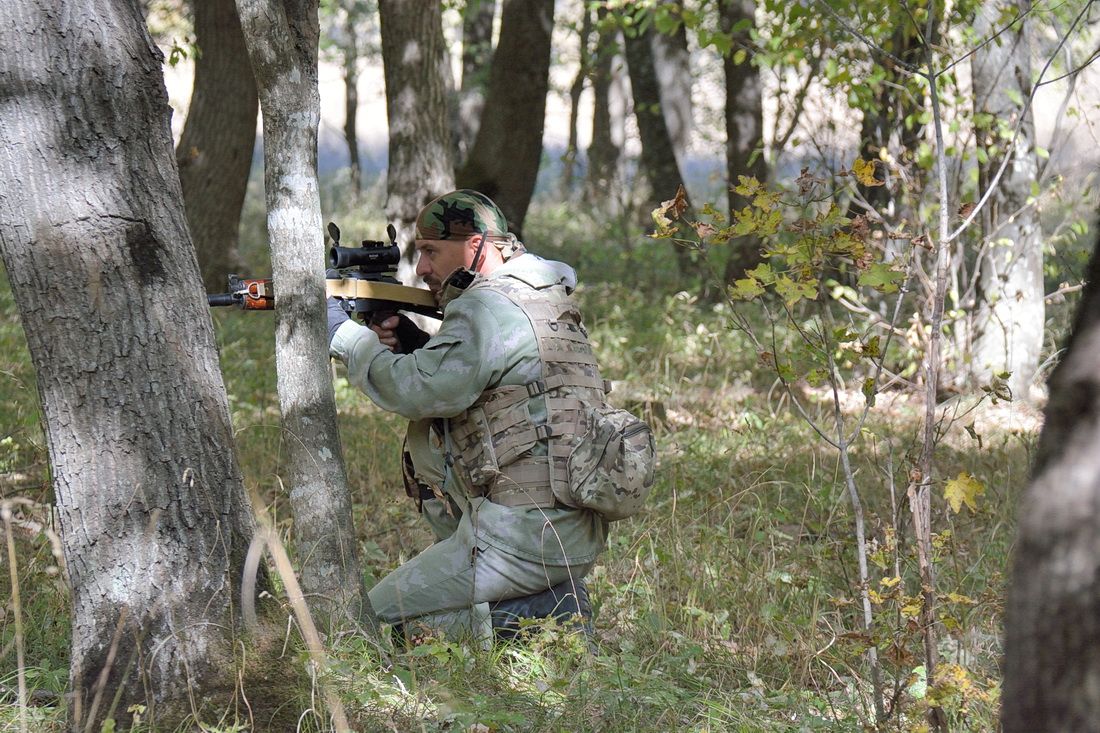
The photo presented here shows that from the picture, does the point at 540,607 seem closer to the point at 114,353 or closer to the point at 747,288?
the point at 747,288

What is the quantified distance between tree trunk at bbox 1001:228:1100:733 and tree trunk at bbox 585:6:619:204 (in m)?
12.7

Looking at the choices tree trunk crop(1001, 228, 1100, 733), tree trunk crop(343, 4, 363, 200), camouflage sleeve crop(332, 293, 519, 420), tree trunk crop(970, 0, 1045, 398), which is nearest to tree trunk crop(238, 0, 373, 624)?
camouflage sleeve crop(332, 293, 519, 420)

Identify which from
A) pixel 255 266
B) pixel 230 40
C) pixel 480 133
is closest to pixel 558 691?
pixel 480 133

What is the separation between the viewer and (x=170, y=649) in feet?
8.86

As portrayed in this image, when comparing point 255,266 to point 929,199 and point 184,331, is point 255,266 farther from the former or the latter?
point 184,331

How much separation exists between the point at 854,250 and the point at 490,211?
1527 mm

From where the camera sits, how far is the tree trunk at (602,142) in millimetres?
15535

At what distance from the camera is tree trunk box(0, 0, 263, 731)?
2.60 metres

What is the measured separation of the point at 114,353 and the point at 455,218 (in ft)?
5.16

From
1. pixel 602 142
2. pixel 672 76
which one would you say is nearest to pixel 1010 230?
pixel 672 76

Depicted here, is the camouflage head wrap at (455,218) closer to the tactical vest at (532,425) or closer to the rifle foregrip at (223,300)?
the tactical vest at (532,425)

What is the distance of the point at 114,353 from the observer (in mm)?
2656

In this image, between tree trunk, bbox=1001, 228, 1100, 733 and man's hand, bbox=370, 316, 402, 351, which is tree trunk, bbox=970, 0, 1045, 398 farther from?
tree trunk, bbox=1001, 228, 1100, 733

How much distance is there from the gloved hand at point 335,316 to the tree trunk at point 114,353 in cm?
91
